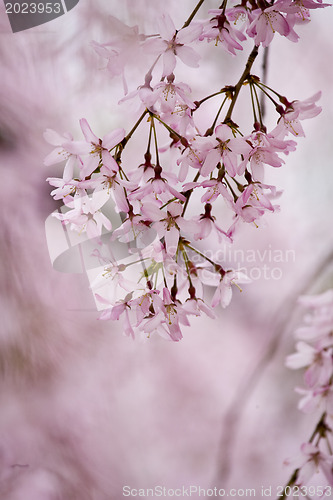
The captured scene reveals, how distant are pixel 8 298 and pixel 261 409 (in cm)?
52

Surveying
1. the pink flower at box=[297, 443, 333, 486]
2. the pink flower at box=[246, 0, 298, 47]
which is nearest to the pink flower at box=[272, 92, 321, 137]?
the pink flower at box=[246, 0, 298, 47]

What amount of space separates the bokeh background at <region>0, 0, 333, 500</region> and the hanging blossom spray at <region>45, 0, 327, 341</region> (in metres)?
0.10

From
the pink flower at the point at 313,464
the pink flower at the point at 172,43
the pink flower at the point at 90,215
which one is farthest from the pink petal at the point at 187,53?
the pink flower at the point at 313,464

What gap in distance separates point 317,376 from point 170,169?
1.31 feet

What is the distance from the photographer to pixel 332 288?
0.82 meters

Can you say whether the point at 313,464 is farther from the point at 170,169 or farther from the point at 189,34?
the point at 189,34

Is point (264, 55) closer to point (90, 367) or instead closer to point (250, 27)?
point (250, 27)

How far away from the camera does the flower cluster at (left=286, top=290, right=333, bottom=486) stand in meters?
0.72

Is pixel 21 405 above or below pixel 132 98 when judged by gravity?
below

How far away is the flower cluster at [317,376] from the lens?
0.72 m

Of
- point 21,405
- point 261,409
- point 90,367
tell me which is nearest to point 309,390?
point 261,409

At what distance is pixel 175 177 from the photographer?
2.08 feet

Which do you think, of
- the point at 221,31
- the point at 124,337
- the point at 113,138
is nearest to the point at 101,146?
the point at 113,138

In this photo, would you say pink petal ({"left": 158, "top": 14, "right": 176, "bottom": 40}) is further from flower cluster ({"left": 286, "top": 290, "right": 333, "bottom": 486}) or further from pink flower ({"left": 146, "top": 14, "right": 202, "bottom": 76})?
flower cluster ({"left": 286, "top": 290, "right": 333, "bottom": 486})
